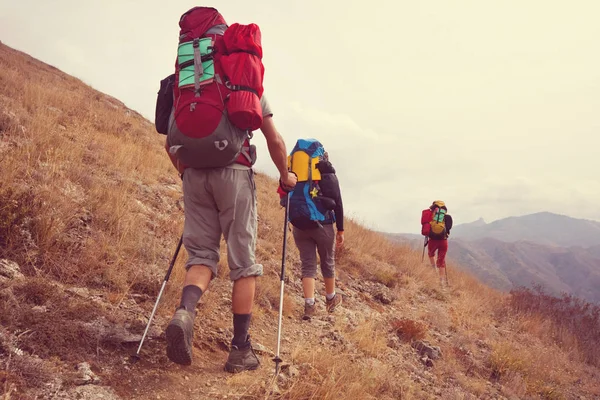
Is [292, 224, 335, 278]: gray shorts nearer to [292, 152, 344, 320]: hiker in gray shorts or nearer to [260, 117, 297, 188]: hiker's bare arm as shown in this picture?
[292, 152, 344, 320]: hiker in gray shorts

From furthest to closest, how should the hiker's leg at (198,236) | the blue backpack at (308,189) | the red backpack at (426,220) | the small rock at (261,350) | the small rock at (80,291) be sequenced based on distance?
the red backpack at (426,220) < the blue backpack at (308,189) < the small rock at (261,350) < the small rock at (80,291) < the hiker's leg at (198,236)

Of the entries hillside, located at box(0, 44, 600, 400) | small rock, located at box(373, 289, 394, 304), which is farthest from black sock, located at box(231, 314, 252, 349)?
small rock, located at box(373, 289, 394, 304)

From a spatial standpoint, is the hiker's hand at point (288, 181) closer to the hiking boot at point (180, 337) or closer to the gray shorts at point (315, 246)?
the hiking boot at point (180, 337)

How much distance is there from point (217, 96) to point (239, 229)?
2.87 feet

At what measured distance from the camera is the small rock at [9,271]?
2.67 meters

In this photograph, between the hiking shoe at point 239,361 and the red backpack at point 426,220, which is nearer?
the hiking shoe at point 239,361

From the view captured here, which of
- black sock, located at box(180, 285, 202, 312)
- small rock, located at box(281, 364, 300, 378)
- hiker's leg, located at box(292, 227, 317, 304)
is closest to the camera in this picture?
black sock, located at box(180, 285, 202, 312)

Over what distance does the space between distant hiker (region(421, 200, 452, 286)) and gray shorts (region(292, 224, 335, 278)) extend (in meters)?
6.68

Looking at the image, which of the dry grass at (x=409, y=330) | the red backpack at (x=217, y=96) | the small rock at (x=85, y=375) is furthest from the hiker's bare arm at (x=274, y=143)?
the dry grass at (x=409, y=330)

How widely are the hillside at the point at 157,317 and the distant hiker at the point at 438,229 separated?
7.12ft

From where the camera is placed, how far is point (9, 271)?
8.98 ft

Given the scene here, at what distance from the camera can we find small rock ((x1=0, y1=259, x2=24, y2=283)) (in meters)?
2.67

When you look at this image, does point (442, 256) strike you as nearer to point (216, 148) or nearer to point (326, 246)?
point (326, 246)

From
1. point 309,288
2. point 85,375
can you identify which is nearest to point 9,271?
point 85,375
